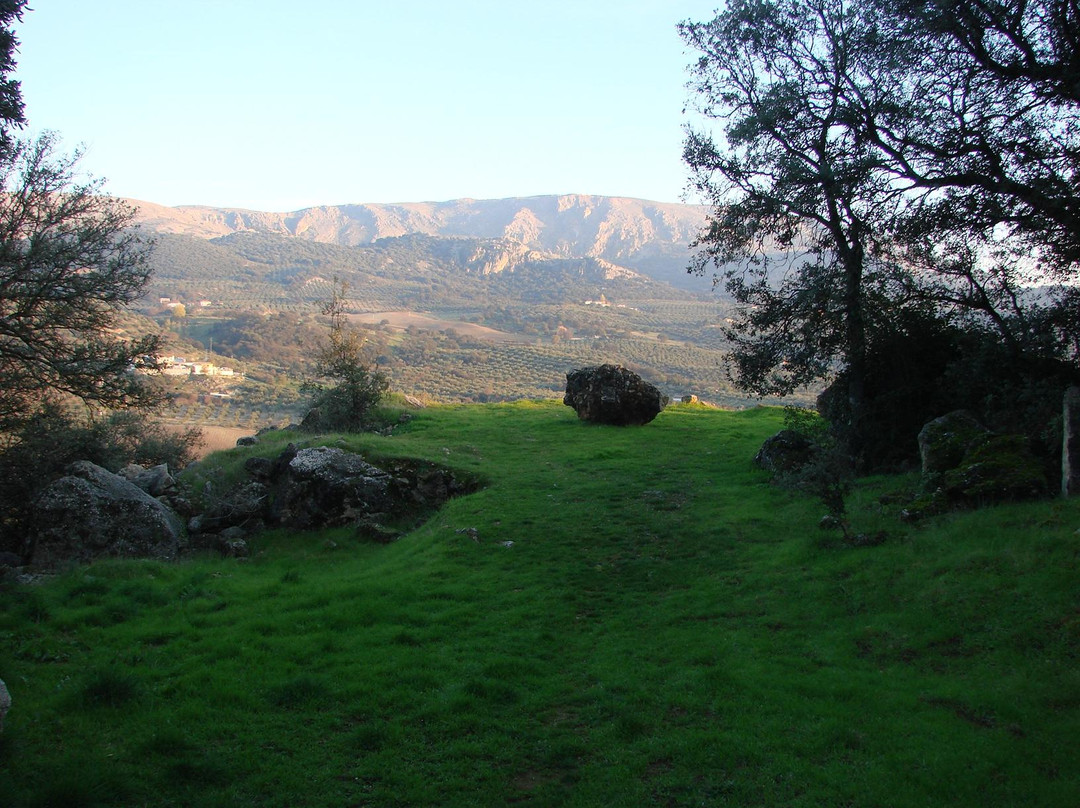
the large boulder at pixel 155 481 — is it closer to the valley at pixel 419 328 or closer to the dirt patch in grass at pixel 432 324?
the valley at pixel 419 328

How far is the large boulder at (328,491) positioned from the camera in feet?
57.0

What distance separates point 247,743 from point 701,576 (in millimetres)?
8154

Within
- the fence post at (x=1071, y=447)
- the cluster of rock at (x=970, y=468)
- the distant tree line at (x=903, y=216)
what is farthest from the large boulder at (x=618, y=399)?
the fence post at (x=1071, y=447)

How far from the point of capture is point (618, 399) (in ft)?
95.3

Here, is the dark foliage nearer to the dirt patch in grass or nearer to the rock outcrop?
the rock outcrop

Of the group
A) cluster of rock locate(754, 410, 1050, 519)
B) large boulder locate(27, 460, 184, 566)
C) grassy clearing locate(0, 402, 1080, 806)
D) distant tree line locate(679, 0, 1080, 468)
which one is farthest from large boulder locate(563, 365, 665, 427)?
large boulder locate(27, 460, 184, 566)

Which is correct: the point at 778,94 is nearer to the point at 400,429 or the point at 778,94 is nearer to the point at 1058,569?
the point at 1058,569

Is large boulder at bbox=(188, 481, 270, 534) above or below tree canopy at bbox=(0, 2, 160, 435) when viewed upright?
below

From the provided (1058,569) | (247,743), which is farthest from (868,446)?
(247,743)

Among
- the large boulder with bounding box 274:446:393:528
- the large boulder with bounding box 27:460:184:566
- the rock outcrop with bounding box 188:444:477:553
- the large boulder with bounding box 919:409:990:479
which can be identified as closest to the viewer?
the large boulder with bounding box 919:409:990:479

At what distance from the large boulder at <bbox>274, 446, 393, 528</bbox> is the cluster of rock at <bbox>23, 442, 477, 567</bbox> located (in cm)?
2

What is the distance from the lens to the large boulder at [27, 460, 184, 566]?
47.9ft

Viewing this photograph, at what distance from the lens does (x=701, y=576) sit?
1302 cm

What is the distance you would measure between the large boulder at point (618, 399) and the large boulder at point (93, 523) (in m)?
17.1
